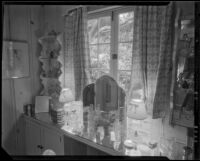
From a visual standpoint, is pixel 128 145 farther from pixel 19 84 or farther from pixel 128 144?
pixel 19 84

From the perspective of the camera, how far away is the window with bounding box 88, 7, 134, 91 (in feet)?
3.99

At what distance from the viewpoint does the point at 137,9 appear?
1.10 metres

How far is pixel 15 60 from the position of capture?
4.33 feet

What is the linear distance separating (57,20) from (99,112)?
860mm

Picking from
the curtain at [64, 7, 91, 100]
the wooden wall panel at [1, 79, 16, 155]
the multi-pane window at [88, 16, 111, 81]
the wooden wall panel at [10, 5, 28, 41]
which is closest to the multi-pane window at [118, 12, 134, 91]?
the multi-pane window at [88, 16, 111, 81]

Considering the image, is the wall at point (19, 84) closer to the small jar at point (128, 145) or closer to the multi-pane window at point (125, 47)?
the multi-pane window at point (125, 47)

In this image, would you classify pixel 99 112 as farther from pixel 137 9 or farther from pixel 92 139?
pixel 137 9

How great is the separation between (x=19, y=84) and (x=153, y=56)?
1131 millimetres

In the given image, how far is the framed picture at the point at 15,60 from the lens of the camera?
1.27 m

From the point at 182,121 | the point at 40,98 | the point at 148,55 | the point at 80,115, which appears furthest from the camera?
the point at 40,98

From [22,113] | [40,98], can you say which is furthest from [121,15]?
[22,113]

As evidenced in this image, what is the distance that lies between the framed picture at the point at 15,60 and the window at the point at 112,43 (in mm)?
570

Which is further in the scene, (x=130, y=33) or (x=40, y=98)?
(x=40, y=98)

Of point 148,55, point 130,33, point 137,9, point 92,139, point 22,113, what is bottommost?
point 92,139
